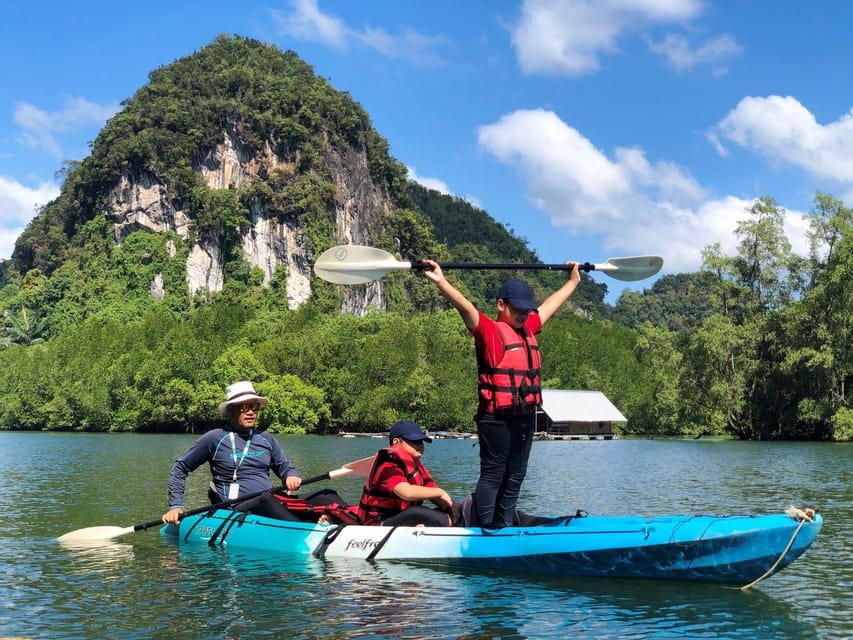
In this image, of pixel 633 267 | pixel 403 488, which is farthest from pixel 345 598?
pixel 633 267

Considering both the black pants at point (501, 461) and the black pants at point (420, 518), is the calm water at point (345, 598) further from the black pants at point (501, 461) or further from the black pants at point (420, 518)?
the black pants at point (501, 461)

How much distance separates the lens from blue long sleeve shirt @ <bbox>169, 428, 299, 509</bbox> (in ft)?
34.2

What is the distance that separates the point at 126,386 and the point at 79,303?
4034 cm

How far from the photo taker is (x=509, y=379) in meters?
8.09

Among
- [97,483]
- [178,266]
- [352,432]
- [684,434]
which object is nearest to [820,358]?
[684,434]

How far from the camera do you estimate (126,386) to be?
6762cm

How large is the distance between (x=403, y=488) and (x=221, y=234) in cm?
10224

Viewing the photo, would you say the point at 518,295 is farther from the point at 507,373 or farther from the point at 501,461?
the point at 501,461

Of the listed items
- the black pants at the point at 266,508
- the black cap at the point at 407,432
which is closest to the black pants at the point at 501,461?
the black cap at the point at 407,432

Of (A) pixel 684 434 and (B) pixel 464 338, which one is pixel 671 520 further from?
(B) pixel 464 338

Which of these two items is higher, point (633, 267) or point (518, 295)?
→ point (633, 267)

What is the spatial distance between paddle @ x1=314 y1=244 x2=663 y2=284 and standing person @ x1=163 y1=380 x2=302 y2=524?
1827 mm

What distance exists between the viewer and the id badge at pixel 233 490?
10844mm

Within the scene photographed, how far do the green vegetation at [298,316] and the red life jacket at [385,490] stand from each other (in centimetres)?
4338
